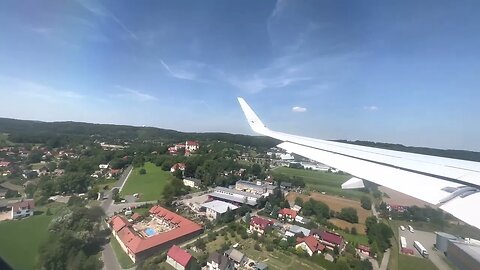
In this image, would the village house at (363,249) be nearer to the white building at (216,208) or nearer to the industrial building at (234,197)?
the white building at (216,208)

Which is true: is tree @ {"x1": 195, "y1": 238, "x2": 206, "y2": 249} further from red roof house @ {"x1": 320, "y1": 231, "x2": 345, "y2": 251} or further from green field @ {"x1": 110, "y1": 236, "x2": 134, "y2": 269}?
red roof house @ {"x1": 320, "y1": 231, "x2": 345, "y2": 251}

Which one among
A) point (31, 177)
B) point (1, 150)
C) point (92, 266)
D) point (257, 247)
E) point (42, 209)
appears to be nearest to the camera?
point (92, 266)

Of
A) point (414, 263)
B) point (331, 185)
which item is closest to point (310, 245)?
point (414, 263)

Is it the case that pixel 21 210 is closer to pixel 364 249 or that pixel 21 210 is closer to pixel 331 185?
pixel 364 249

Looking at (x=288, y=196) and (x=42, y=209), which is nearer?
(x=42, y=209)

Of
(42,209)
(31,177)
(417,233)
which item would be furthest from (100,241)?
(417,233)

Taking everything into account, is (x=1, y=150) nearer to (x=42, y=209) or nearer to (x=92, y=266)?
(x=42, y=209)
